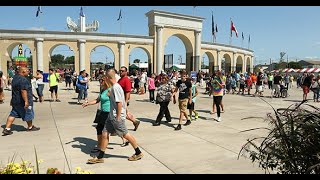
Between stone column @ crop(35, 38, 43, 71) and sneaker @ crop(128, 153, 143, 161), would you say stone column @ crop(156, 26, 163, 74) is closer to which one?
stone column @ crop(35, 38, 43, 71)

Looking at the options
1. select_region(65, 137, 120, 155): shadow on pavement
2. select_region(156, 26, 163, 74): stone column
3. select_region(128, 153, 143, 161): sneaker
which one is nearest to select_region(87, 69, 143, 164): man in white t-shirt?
select_region(128, 153, 143, 161): sneaker

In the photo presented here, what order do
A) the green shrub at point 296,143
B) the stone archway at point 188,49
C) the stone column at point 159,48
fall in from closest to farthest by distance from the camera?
the green shrub at point 296,143, the stone column at point 159,48, the stone archway at point 188,49

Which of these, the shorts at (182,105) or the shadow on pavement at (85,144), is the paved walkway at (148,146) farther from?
the shorts at (182,105)

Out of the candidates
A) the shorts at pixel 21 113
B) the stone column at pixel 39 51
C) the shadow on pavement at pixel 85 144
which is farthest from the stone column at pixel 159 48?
the shadow on pavement at pixel 85 144

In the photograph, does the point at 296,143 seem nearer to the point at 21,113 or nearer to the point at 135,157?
the point at 135,157

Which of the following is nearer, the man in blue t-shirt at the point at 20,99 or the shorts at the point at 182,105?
the man in blue t-shirt at the point at 20,99

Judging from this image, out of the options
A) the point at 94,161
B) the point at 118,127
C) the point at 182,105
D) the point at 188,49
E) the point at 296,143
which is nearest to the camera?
the point at 296,143

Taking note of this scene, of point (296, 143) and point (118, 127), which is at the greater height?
point (296, 143)

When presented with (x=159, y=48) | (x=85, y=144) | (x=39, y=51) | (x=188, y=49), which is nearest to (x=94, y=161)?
(x=85, y=144)

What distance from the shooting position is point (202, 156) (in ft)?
18.5

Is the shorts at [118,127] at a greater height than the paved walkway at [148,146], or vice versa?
the shorts at [118,127]

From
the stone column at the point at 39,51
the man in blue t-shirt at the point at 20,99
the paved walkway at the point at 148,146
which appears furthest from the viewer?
the stone column at the point at 39,51

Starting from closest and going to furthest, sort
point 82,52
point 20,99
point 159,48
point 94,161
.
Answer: point 94,161
point 20,99
point 82,52
point 159,48
